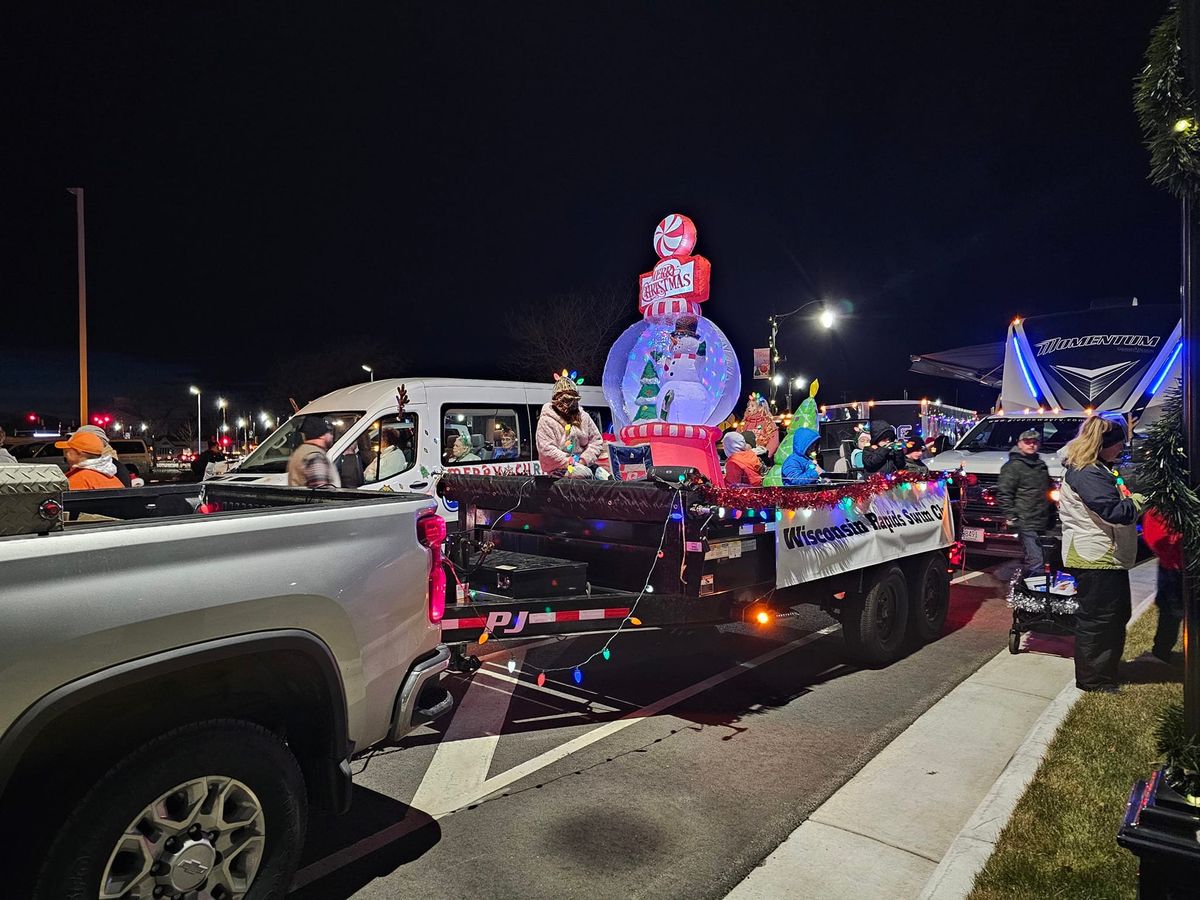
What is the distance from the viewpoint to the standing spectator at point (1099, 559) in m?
5.49

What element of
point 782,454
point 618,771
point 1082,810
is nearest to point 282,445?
point 782,454

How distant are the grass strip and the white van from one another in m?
6.62

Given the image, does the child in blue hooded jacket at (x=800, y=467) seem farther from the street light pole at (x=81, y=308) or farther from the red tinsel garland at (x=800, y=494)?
the street light pole at (x=81, y=308)

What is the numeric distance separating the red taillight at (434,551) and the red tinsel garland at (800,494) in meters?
1.88

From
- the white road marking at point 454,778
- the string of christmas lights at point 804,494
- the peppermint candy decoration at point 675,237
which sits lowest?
the white road marking at point 454,778

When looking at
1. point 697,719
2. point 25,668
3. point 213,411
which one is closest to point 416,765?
point 697,719

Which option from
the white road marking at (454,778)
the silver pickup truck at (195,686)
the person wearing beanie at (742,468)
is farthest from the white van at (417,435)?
the silver pickup truck at (195,686)

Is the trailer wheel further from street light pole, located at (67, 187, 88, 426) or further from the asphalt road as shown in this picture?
street light pole, located at (67, 187, 88, 426)

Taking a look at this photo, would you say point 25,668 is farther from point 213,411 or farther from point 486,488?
point 213,411

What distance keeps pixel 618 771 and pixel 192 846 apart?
246cm

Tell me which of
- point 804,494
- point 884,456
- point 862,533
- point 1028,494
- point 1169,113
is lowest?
point 862,533

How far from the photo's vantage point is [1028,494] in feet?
27.9

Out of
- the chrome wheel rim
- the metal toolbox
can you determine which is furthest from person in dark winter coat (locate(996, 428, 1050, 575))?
the metal toolbox

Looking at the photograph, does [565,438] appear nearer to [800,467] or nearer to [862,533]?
[800,467]
